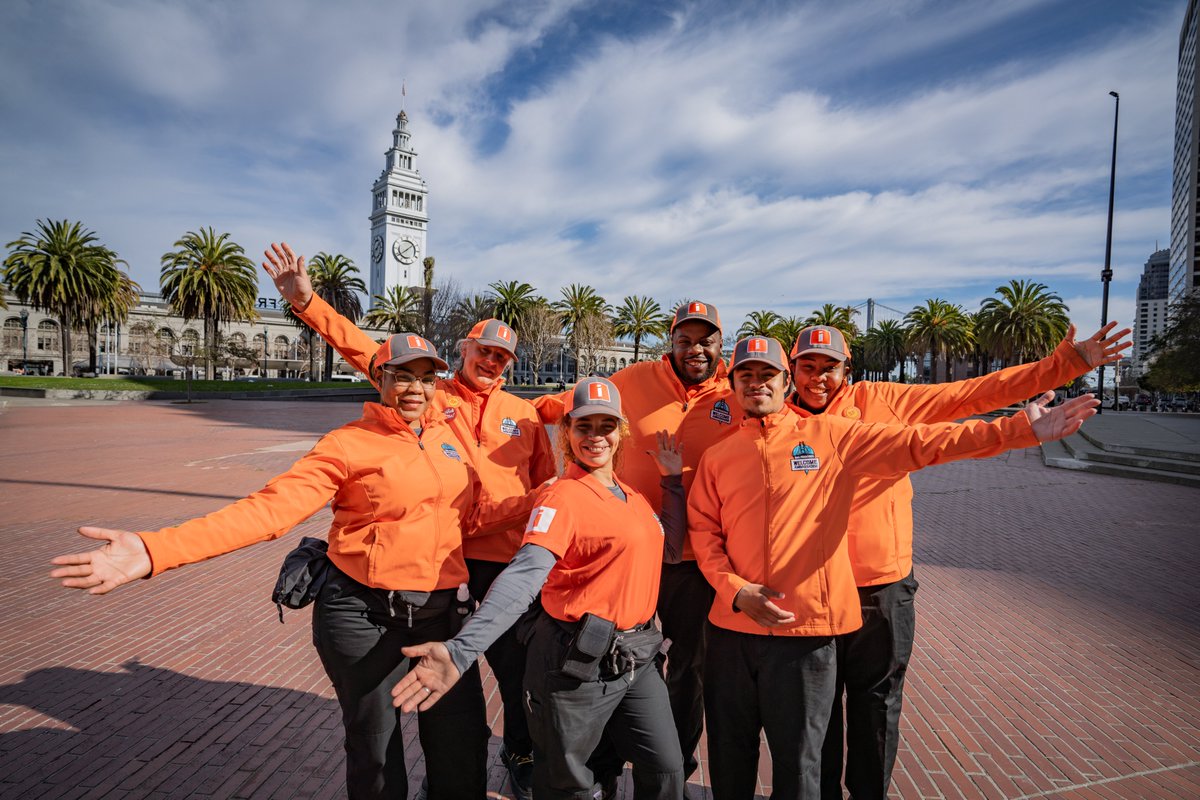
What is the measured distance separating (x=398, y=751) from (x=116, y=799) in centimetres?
183

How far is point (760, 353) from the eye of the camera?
8.80 feet

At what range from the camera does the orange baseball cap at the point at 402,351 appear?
268 cm

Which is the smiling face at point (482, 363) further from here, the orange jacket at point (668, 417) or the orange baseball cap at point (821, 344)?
the orange baseball cap at point (821, 344)

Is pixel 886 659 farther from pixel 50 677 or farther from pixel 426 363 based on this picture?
pixel 50 677

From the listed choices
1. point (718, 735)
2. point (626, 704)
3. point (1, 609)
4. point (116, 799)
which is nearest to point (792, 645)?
point (718, 735)

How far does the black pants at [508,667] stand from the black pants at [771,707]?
1035mm

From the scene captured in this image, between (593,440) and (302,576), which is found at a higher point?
(593,440)

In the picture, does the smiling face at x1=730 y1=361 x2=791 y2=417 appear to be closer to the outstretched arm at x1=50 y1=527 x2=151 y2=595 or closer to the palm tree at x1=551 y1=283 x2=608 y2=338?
the outstretched arm at x1=50 y1=527 x2=151 y2=595

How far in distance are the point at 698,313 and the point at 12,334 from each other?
93778 mm

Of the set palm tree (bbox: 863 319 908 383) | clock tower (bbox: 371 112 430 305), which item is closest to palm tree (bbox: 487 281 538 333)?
palm tree (bbox: 863 319 908 383)

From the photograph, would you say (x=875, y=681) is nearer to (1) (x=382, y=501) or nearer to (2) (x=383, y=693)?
(2) (x=383, y=693)

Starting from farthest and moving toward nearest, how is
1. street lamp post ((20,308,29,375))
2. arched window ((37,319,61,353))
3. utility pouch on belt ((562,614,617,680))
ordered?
1. arched window ((37,319,61,353))
2. street lamp post ((20,308,29,375))
3. utility pouch on belt ((562,614,617,680))

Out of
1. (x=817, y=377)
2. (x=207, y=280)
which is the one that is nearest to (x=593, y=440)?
(x=817, y=377)

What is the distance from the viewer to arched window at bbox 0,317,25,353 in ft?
226
